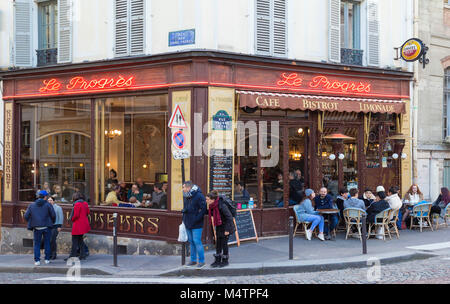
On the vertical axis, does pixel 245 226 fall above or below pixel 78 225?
below

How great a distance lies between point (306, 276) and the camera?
938 cm

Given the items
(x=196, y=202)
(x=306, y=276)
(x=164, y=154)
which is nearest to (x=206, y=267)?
(x=196, y=202)

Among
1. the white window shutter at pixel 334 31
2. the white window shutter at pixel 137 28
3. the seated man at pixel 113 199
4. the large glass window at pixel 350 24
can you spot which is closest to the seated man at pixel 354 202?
the white window shutter at pixel 334 31

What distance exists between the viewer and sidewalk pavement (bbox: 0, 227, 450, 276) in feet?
32.3

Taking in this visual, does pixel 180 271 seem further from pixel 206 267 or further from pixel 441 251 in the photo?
pixel 441 251

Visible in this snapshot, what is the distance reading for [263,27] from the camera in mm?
12820


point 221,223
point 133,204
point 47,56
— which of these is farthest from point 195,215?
point 47,56

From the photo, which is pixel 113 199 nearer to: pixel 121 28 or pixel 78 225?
pixel 78 225

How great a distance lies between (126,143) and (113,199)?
61.8 inches

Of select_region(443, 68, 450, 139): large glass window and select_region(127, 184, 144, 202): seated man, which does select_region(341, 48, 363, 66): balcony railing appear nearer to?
select_region(443, 68, 450, 139): large glass window

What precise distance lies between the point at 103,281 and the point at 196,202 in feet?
7.65

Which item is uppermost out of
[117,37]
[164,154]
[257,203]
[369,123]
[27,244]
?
[117,37]
